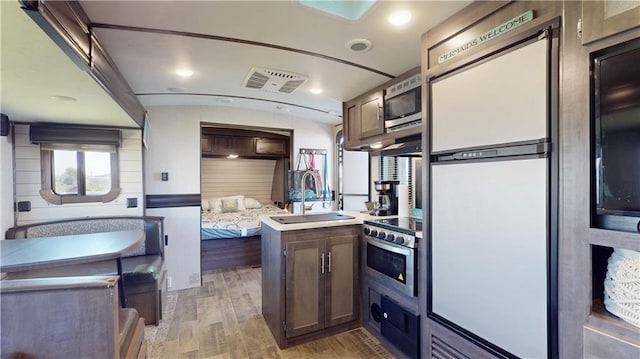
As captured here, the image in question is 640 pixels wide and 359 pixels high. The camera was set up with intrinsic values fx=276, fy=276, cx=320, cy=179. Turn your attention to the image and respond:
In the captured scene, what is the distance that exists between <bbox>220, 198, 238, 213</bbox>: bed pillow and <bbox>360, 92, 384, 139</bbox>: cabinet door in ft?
11.9

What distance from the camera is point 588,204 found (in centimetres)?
108

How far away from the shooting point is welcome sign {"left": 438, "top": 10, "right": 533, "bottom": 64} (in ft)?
4.20

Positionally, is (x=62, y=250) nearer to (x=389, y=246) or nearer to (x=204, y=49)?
(x=204, y=49)

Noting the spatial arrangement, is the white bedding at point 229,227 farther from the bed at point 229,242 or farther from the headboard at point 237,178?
the headboard at point 237,178

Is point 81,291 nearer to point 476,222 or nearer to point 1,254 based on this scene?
point 1,254

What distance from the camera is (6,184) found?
275 cm

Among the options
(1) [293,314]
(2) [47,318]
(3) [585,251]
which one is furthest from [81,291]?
(3) [585,251]

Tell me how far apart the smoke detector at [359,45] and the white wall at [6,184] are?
347 centimetres

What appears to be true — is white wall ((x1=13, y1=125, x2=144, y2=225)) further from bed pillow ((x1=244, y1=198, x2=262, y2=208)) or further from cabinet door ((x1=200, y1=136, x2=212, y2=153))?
bed pillow ((x1=244, y1=198, x2=262, y2=208))

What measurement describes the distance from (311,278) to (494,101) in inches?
73.6

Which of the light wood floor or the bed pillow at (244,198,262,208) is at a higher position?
the bed pillow at (244,198,262,208)

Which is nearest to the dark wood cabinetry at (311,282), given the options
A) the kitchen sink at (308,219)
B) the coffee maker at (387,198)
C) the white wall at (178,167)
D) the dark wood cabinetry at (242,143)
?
the kitchen sink at (308,219)

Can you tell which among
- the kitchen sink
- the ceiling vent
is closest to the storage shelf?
the kitchen sink

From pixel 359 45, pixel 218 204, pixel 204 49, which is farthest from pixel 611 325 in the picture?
pixel 218 204
